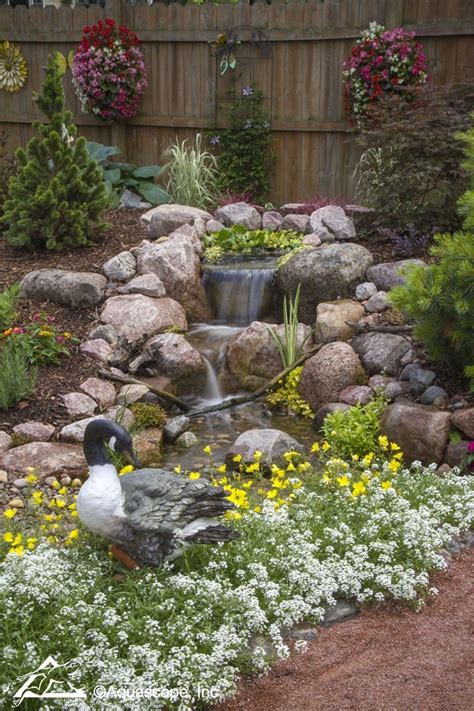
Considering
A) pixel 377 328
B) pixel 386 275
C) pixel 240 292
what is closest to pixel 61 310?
pixel 240 292

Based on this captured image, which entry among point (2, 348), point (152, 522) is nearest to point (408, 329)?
point (2, 348)

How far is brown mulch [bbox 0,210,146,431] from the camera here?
6.09 meters

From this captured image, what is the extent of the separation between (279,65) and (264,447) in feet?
21.2

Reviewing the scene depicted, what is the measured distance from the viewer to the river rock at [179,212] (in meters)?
9.15

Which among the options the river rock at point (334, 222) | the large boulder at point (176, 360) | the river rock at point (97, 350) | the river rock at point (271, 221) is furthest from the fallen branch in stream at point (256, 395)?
the river rock at point (271, 221)

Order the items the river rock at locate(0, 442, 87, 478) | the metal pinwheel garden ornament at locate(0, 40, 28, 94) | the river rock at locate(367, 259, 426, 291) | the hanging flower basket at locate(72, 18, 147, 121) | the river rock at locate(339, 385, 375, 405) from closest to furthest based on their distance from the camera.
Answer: the river rock at locate(0, 442, 87, 478) < the river rock at locate(339, 385, 375, 405) < the river rock at locate(367, 259, 426, 291) < the hanging flower basket at locate(72, 18, 147, 121) < the metal pinwheel garden ornament at locate(0, 40, 28, 94)

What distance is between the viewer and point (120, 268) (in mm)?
8117

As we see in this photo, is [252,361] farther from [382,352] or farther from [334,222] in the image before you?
[334,222]

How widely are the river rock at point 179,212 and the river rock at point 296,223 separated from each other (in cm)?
87

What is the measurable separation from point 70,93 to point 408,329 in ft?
24.2

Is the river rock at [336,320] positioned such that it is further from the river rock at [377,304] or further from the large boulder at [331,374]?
the large boulder at [331,374]

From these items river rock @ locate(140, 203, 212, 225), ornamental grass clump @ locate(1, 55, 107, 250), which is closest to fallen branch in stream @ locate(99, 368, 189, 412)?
ornamental grass clump @ locate(1, 55, 107, 250)

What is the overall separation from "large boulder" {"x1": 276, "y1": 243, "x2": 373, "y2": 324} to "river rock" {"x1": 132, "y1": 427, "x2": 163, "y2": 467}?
2.30m

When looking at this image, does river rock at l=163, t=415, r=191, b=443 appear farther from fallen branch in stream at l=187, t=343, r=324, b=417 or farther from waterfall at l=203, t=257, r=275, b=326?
waterfall at l=203, t=257, r=275, b=326
